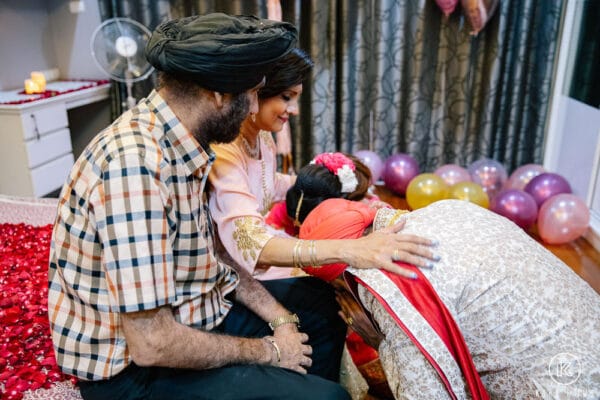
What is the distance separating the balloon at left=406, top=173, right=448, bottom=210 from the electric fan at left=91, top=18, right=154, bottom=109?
1.95 metres

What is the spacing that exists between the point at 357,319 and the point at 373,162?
7.56 ft

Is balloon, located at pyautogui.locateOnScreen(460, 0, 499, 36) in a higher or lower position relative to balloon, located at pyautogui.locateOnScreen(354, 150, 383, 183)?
higher

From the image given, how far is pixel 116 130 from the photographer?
98cm

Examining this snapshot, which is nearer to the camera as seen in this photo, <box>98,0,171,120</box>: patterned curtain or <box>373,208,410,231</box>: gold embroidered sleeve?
<box>373,208,410,231</box>: gold embroidered sleeve

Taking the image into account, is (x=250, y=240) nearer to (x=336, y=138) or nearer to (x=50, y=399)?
(x=50, y=399)

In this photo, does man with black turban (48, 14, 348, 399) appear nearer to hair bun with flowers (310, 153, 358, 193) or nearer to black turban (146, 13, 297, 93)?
black turban (146, 13, 297, 93)

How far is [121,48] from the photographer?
3.38 m

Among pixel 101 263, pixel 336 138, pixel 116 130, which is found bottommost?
pixel 336 138

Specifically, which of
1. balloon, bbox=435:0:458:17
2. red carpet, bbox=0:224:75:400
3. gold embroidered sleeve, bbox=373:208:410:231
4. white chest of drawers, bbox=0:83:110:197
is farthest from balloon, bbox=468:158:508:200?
white chest of drawers, bbox=0:83:110:197

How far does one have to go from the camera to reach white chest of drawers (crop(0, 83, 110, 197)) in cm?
301

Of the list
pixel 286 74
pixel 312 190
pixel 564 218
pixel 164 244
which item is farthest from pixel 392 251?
pixel 564 218

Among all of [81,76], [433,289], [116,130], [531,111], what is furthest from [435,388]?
[81,76]

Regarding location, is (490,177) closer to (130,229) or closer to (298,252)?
(298,252)

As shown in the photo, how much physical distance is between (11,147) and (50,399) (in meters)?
2.30
